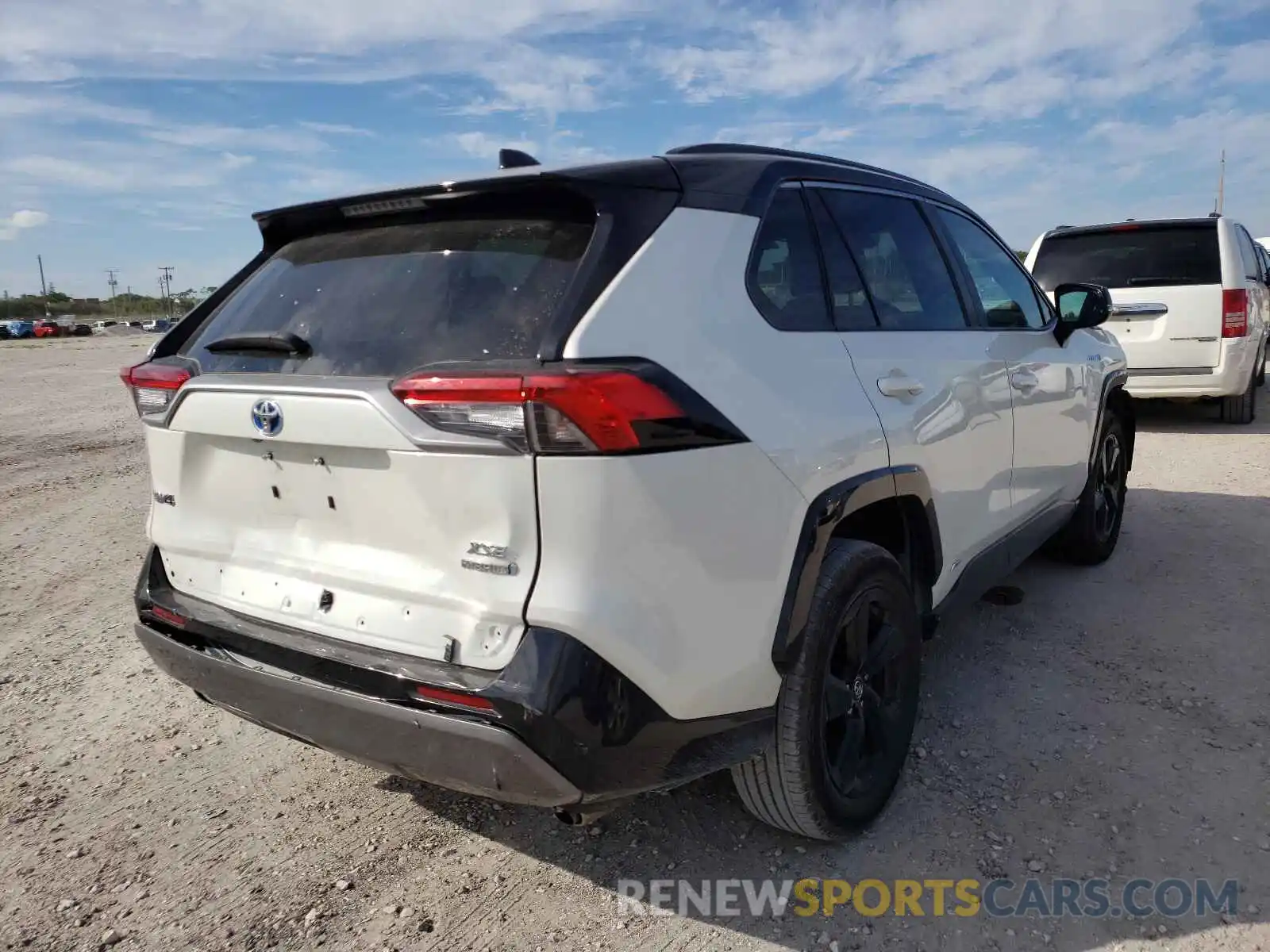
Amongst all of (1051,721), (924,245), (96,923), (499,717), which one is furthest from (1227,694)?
(96,923)

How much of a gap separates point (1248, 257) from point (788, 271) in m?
9.40

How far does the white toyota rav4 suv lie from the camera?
6.25 feet

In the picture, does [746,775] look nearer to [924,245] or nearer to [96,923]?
[96,923]

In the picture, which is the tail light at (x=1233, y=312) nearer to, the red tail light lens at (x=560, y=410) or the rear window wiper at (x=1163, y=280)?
the rear window wiper at (x=1163, y=280)

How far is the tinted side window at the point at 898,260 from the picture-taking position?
291cm

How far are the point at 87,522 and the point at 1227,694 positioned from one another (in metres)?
6.70

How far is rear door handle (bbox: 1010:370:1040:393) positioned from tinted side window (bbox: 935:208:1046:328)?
8.0 inches

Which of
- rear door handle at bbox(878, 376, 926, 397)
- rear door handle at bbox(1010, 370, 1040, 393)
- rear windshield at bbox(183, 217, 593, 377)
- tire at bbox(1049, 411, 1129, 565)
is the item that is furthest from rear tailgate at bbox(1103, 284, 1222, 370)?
rear windshield at bbox(183, 217, 593, 377)

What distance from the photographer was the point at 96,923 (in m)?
2.45

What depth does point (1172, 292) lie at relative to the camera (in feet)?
28.2

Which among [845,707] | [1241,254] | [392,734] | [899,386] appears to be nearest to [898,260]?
[899,386]

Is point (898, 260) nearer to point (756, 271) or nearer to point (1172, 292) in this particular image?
point (756, 271)

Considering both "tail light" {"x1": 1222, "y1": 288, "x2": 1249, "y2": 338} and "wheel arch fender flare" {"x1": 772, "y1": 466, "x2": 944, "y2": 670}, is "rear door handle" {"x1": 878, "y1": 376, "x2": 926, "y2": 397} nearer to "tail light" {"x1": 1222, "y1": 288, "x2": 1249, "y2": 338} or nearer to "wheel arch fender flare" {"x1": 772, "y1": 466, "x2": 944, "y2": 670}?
"wheel arch fender flare" {"x1": 772, "y1": 466, "x2": 944, "y2": 670}

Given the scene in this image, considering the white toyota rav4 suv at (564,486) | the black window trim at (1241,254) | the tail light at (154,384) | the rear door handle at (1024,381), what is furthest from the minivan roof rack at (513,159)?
the black window trim at (1241,254)
